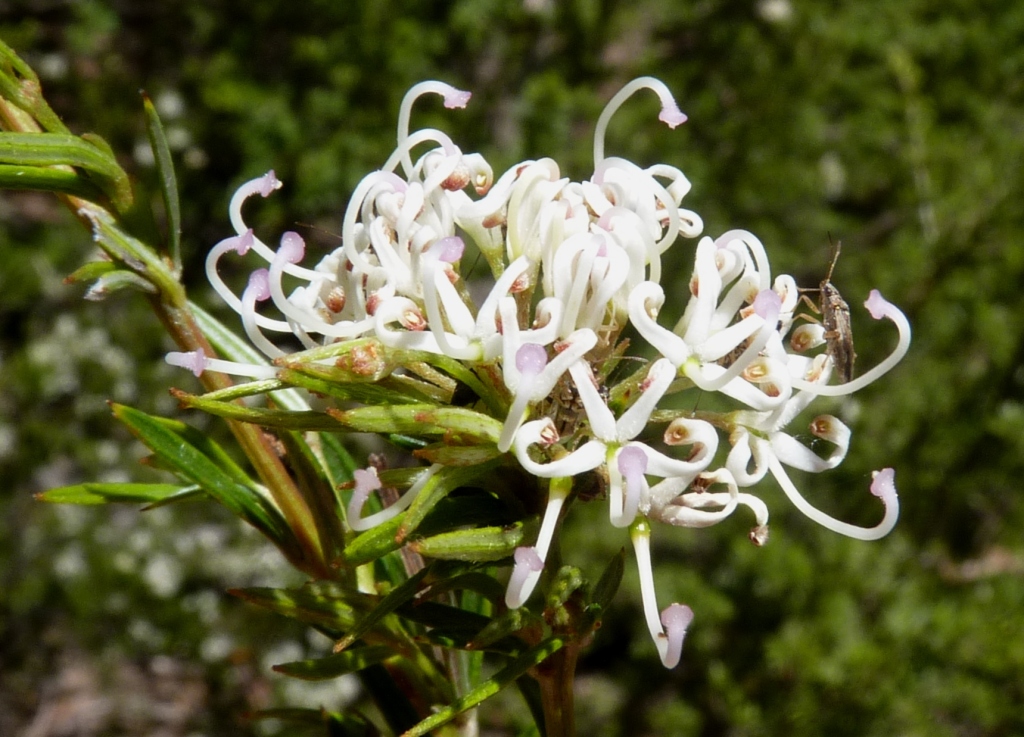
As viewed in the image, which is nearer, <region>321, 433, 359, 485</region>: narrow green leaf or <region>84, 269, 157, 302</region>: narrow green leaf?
<region>84, 269, 157, 302</region>: narrow green leaf

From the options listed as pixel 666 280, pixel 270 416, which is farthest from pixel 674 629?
pixel 666 280

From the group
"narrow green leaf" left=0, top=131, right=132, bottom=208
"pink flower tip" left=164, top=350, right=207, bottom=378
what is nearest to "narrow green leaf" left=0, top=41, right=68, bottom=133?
"narrow green leaf" left=0, top=131, right=132, bottom=208

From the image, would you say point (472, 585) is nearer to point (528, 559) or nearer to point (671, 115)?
point (528, 559)

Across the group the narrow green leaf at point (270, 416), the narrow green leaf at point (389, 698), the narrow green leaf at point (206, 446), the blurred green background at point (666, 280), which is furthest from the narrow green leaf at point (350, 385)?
the blurred green background at point (666, 280)

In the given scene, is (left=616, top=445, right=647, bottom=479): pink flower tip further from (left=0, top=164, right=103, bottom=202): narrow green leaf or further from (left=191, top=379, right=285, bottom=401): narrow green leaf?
(left=0, top=164, right=103, bottom=202): narrow green leaf

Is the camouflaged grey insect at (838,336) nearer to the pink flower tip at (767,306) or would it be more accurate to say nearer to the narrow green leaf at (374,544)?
the pink flower tip at (767,306)

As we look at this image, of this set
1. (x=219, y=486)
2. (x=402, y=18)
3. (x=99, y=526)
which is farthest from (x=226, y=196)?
(x=219, y=486)
